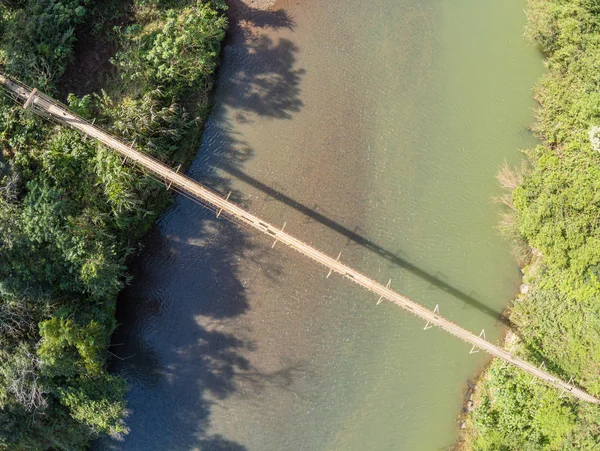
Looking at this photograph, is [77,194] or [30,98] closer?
[30,98]

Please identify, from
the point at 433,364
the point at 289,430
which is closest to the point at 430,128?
the point at 433,364

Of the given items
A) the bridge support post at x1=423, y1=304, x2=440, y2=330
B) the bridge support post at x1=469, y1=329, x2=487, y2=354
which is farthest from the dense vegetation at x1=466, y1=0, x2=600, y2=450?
the bridge support post at x1=423, y1=304, x2=440, y2=330

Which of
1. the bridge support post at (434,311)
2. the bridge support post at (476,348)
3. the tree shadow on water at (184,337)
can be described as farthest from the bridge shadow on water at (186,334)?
the bridge support post at (476,348)

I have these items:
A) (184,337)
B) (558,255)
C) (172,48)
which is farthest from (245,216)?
(558,255)

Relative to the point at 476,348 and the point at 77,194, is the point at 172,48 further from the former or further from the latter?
the point at 476,348

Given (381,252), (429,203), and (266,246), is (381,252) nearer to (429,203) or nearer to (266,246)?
(429,203)

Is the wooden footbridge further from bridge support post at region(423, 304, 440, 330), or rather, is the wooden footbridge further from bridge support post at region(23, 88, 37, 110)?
bridge support post at region(423, 304, 440, 330)

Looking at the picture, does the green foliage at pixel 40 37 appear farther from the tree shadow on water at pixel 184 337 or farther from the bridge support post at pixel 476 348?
the bridge support post at pixel 476 348
